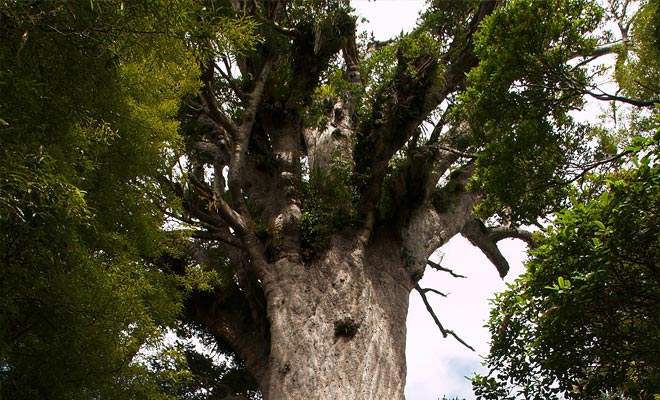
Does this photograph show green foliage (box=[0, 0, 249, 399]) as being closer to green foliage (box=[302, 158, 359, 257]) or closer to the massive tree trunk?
the massive tree trunk

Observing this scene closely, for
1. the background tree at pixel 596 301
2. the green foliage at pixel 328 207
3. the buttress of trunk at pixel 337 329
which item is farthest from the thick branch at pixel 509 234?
the background tree at pixel 596 301

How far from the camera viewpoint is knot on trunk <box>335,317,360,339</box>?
639 cm

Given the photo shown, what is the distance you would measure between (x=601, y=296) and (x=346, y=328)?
2.97m

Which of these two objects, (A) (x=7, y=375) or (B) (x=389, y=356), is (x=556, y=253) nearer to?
(B) (x=389, y=356)

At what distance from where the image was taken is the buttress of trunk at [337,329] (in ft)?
19.7

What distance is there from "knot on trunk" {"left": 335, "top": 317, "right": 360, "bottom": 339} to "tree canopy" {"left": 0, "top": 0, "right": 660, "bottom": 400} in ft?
0.08

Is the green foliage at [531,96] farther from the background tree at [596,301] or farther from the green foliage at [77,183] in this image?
the green foliage at [77,183]

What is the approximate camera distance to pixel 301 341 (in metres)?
6.28

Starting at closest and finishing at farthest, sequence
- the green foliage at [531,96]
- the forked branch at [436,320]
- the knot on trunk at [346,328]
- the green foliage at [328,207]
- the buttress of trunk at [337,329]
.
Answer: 1. the green foliage at [531,96]
2. the buttress of trunk at [337,329]
3. the knot on trunk at [346,328]
4. the green foliage at [328,207]
5. the forked branch at [436,320]

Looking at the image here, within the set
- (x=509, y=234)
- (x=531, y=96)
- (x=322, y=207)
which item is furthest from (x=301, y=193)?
(x=509, y=234)

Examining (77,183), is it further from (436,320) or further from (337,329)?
(436,320)

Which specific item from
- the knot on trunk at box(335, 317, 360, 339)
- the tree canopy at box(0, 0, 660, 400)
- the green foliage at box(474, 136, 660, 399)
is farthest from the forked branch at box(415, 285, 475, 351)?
the green foliage at box(474, 136, 660, 399)

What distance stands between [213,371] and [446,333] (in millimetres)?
4040

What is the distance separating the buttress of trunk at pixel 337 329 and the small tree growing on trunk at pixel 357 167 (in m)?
0.02
